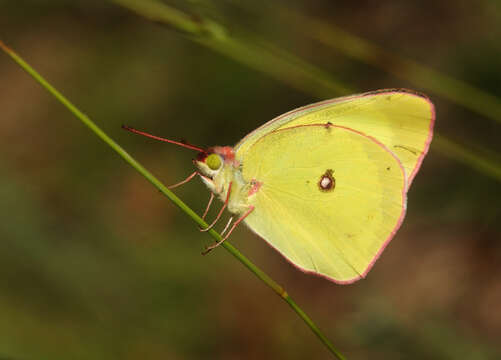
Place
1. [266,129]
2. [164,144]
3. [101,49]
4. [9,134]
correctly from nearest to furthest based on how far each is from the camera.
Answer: [266,129] < [164,144] < [101,49] < [9,134]

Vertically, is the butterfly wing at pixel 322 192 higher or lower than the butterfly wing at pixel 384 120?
lower

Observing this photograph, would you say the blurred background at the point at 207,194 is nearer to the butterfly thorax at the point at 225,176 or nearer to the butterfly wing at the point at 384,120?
the butterfly wing at the point at 384,120

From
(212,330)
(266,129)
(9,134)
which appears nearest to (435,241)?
(212,330)

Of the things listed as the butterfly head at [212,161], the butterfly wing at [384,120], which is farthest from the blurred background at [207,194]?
the butterfly head at [212,161]

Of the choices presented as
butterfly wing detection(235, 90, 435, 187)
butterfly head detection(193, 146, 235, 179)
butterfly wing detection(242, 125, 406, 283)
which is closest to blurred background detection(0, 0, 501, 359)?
butterfly wing detection(235, 90, 435, 187)

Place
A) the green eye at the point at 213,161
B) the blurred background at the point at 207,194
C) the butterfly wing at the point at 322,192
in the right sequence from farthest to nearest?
the blurred background at the point at 207,194 → the butterfly wing at the point at 322,192 → the green eye at the point at 213,161

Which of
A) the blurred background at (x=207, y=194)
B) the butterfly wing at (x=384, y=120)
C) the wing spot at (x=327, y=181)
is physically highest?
the butterfly wing at (x=384, y=120)

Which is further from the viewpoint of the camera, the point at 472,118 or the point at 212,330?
the point at 472,118

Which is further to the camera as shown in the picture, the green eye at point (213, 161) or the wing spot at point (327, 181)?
the wing spot at point (327, 181)

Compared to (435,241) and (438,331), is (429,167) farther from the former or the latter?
(438,331)
